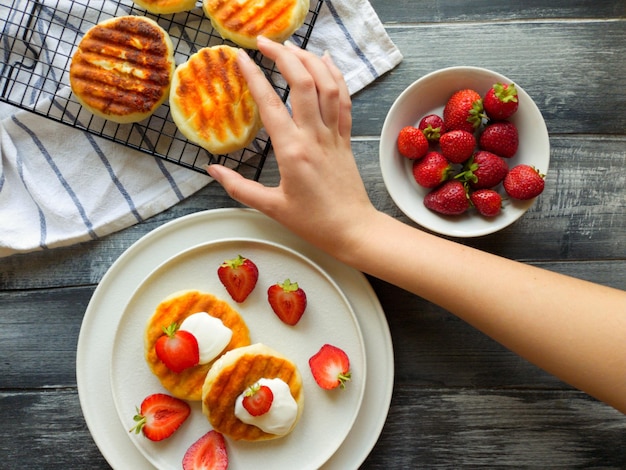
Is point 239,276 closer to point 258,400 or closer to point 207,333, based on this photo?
point 207,333

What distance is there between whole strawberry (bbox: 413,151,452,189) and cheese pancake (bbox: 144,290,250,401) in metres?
0.73

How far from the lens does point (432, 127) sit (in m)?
1.90

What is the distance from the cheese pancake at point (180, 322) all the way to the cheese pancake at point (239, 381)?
0.04m

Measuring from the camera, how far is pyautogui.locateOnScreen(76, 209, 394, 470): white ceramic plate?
1.88 metres

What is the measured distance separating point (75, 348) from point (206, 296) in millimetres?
571

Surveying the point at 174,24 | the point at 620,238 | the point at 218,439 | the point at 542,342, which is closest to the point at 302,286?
Result: the point at 218,439

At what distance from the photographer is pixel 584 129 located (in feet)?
6.74

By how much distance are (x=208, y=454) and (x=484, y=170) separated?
1.24m

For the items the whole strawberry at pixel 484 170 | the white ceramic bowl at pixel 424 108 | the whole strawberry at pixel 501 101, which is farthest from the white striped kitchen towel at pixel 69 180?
the whole strawberry at pixel 484 170

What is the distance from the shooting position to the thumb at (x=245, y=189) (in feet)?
5.76

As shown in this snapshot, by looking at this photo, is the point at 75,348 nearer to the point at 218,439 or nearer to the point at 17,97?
the point at 218,439

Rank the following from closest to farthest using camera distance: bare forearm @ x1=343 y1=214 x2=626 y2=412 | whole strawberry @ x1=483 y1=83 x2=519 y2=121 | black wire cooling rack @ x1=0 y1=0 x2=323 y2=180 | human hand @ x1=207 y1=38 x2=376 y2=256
Answer: 1. bare forearm @ x1=343 y1=214 x2=626 y2=412
2. human hand @ x1=207 y1=38 x2=376 y2=256
3. whole strawberry @ x1=483 y1=83 x2=519 y2=121
4. black wire cooling rack @ x1=0 y1=0 x2=323 y2=180

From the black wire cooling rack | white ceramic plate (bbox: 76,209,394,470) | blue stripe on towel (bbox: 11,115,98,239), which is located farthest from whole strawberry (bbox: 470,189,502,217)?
blue stripe on towel (bbox: 11,115,98,239)

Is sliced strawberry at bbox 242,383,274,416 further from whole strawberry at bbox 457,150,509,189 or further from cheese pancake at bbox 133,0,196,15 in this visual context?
cheese pancake at bbox 133,0,196,15
